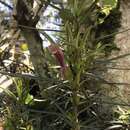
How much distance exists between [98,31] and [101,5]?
19cm

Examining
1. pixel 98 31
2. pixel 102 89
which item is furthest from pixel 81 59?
pixel 98 31

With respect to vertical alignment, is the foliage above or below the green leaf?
below

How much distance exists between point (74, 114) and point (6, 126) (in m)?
0.73

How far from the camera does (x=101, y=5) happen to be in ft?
6.96

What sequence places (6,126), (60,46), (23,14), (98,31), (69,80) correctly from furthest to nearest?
(98,31) < (23,14) < (6,126) < (60,46) < (69,80)

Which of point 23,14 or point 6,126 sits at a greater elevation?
point 23,14

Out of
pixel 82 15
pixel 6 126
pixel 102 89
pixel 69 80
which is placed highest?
pixel 82 15

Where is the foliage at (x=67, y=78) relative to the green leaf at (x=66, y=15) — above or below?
below

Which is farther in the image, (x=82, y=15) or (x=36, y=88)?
(x=36, y=88)

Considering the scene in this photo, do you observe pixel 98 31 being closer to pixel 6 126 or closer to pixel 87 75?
pixel 6 126

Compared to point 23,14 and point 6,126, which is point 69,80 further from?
point 23,14

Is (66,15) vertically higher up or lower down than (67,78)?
higher up

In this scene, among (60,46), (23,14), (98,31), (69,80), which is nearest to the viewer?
(69,80)

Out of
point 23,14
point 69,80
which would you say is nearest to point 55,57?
point 69,80
